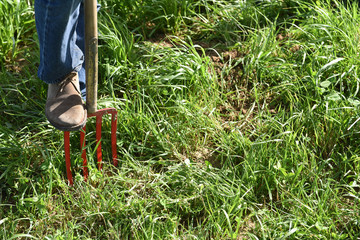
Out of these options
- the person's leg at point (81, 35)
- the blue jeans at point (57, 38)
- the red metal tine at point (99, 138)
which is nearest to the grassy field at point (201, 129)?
the red metal tine at point (99, 138)

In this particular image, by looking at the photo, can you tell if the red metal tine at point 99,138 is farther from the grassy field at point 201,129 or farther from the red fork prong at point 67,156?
the red fork prong at point 67,156

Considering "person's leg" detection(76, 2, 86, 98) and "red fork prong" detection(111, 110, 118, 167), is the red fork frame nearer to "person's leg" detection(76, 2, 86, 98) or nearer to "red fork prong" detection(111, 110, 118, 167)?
"red fork prong" detection(111, 110, 118, 167)

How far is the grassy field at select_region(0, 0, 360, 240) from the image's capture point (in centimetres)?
245

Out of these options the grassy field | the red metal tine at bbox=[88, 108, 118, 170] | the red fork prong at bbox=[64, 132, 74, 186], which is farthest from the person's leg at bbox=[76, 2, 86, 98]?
the red fork prong at bbox=[64, 132, 74, 186]

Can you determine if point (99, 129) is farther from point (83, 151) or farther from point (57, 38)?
point (57, 38)

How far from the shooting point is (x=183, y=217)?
2529 millimetres

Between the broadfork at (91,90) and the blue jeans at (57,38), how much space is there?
0.33ft

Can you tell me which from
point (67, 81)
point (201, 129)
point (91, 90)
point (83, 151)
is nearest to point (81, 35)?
point (67, 81)

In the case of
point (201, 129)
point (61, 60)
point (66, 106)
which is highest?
point (61, 60)

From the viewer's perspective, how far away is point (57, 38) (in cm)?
234

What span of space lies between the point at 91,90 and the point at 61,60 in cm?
21

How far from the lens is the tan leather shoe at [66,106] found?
2.45m

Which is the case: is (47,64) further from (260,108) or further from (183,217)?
(260,108)

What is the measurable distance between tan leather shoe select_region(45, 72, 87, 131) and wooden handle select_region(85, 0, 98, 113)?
74 mm
